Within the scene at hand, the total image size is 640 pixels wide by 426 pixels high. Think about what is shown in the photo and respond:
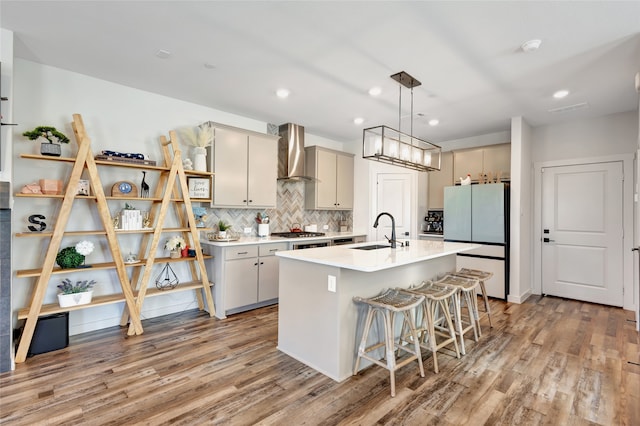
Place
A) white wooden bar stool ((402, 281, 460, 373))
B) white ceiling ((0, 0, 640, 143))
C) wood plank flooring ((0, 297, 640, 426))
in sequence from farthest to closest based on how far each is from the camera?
white wooden bar stool ((402, 281, 460, 373)), white ceiling ((0, 0, 640, 143)), wood plank flooring ((0, 297, 640, 426))

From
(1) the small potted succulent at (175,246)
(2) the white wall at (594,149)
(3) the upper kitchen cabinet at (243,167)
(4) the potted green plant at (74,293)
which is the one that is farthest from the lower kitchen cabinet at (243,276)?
(2) the white wall at (594,149)

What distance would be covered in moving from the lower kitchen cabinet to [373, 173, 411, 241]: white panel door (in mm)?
2441

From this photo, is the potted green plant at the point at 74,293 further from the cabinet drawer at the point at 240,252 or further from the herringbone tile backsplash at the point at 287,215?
the herringbone tile backsplash at the point at 287,215

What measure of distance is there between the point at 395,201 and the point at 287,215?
2.08 m

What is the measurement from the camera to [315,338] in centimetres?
263

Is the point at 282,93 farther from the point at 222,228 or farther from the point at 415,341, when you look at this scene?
the point at 415,341

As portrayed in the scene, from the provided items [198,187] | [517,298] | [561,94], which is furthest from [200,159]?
[517,298]

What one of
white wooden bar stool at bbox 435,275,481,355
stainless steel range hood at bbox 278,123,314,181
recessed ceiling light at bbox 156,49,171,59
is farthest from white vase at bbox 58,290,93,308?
white wooden bar stool at bbox 435,275,481,355

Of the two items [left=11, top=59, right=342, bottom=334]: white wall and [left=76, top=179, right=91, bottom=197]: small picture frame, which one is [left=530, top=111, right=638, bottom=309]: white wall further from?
[left=76, top=179, right=91, bottom=197]: small picture frame

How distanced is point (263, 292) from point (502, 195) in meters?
3.64

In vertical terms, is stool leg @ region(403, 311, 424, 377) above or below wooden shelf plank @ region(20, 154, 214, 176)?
below

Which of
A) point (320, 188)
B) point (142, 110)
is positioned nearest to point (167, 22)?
point (142, 110)

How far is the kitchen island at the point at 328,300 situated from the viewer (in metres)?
2.45

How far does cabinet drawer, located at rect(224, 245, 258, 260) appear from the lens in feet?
12.7
